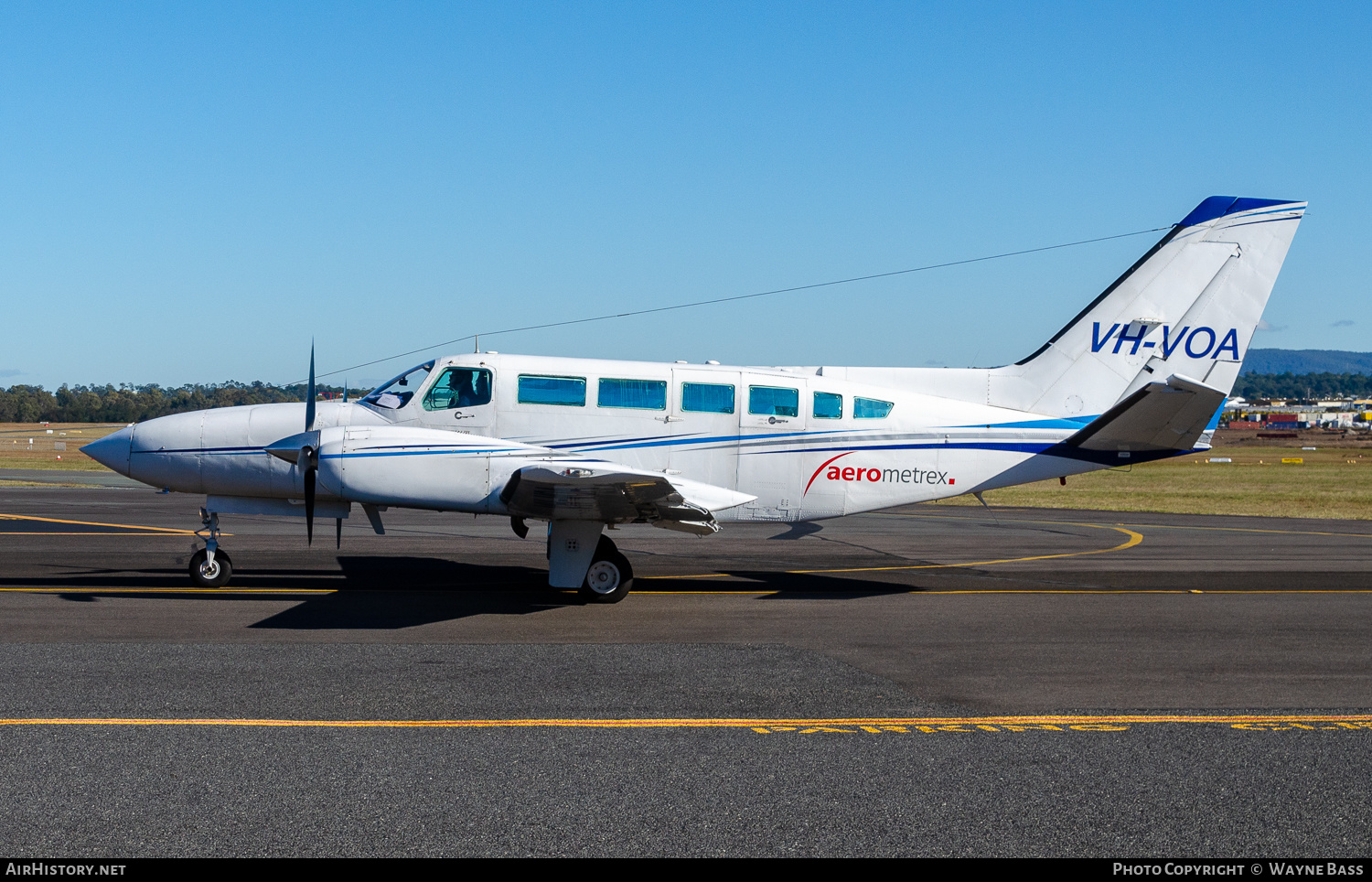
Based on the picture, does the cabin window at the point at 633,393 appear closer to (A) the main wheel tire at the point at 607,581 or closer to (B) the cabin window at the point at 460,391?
(B) the cabin window at the point at 460,391

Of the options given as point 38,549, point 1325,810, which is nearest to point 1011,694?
point 1325,810

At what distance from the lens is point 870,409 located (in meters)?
16.7

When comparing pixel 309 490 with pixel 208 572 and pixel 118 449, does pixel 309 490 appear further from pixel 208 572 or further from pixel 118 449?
pixel 118 449

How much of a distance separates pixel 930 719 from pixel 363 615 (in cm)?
794

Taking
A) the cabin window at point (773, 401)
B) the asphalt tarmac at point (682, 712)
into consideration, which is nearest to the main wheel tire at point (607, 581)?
the asphalt tarmac at point (682, 712)

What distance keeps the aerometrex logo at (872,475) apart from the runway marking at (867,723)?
7485 millimetres

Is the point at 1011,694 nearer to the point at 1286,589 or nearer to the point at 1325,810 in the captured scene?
the point at 1325,810

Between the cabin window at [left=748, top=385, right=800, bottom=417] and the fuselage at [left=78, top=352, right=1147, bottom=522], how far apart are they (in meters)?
0.01

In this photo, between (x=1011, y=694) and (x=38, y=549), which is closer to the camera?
(x=1011, y=694)

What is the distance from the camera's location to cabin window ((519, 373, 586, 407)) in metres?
15.9

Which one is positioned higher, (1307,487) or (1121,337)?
(1121,337)

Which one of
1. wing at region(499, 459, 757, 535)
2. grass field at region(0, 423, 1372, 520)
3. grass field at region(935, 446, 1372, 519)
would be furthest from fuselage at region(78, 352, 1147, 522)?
grass field at region(935, 446, 1372, 519)

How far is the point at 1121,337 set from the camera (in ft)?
57.0

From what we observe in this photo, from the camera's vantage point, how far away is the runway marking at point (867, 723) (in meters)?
8.59
